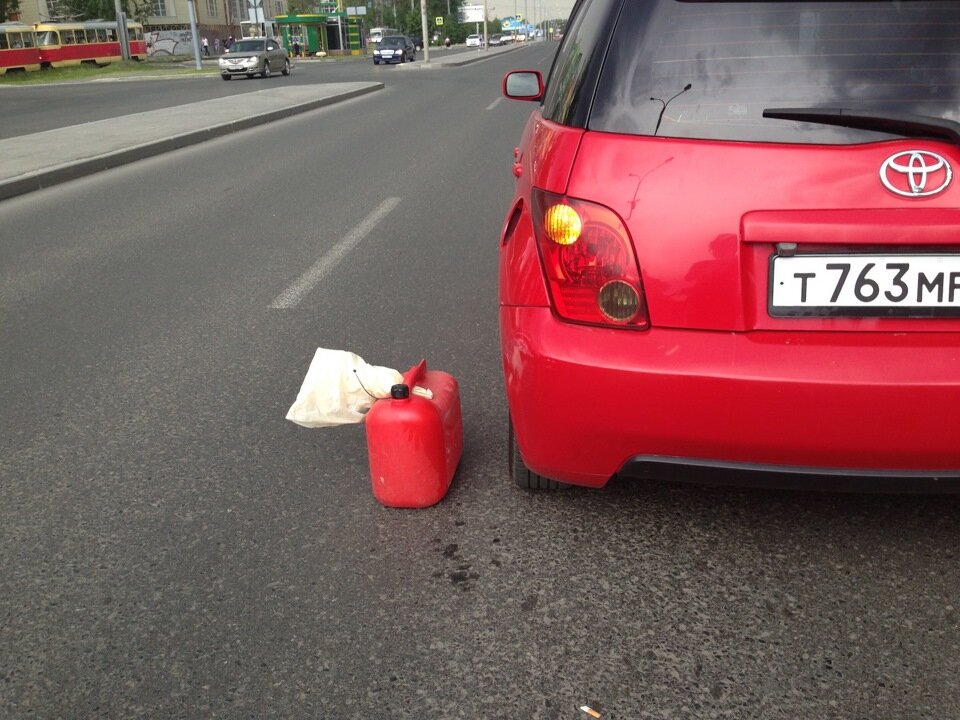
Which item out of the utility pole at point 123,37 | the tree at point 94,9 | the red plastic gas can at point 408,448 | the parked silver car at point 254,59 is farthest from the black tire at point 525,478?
the tree at point 94,9

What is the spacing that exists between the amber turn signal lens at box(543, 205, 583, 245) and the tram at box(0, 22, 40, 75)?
52.1 metres

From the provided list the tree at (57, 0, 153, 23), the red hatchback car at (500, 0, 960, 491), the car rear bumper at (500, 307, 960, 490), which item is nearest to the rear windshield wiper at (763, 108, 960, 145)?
the red hatchback car at (500, 0, 960, 491)

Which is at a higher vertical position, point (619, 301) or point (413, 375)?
point (619, 301)

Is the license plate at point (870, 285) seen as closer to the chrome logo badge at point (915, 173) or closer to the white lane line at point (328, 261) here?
the chrome logo badge at point (915, 173)

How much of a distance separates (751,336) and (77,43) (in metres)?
58.2

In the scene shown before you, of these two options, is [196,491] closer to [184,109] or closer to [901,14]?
[901,14]

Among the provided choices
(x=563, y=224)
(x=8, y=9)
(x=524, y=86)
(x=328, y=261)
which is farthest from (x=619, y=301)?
(x=8, y=9)

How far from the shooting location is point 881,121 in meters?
2.26

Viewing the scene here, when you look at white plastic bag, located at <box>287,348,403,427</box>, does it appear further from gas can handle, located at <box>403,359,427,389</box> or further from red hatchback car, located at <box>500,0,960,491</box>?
red hatchback car, located at <box>500,0,960,491</box>

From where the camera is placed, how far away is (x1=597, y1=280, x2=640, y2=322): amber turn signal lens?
7.88 feet

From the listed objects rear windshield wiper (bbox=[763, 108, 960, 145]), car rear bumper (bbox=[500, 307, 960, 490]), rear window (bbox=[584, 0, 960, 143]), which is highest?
rear window (bbox=[584, 0, 960, 143])

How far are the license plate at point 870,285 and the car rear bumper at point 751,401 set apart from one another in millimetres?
64

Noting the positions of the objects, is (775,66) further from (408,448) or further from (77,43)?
(77,43)

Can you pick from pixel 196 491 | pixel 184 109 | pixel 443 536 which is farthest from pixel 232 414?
pixel 184 109
